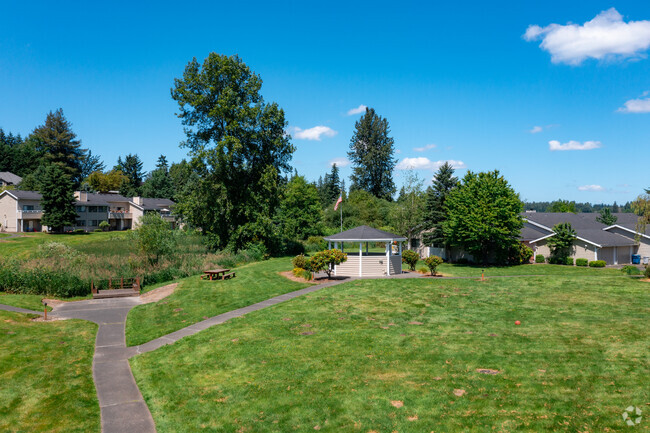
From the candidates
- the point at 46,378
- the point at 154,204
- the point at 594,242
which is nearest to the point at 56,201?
the point at 154,204

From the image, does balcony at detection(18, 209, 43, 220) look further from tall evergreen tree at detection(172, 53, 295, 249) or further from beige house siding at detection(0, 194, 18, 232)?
tall evergreen tree at detection(172, 53, 295, 249)

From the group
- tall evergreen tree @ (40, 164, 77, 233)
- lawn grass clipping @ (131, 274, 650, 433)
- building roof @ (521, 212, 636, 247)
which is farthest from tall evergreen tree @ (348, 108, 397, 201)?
lawn grass clipping @ (131, 274, 650, 433)

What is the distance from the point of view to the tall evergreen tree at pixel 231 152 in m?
41.9

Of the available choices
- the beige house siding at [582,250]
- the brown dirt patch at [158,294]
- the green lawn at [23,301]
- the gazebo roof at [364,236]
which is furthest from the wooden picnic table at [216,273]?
the beige house siding at [582,250]

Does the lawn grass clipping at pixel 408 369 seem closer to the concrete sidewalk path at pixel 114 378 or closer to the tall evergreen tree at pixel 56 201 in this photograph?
the concrete sidewalk path at pixel 114 378

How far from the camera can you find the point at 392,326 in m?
16.3

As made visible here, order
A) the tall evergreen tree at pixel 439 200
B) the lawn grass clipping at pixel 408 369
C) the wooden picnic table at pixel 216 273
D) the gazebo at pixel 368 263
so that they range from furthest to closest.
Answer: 1. the tall evergreen tree at pixel 439 200
2. the gazebo at pixel 368 263
3. the wooden picnic table at pixel 216 273
4. the lawn grass clipping at pixel 408 369

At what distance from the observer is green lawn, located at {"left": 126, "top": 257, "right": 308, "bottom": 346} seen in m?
18.0

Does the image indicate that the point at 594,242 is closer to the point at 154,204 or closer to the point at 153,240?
the point at 153,240

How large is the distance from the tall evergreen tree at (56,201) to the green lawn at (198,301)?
4309 centimetres

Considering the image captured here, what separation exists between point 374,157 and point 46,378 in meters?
79.2

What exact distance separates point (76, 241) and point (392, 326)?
2066 inches

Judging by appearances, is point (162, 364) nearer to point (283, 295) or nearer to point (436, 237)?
point (283, 295)

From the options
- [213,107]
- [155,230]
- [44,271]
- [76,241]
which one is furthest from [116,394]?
[76,241]
